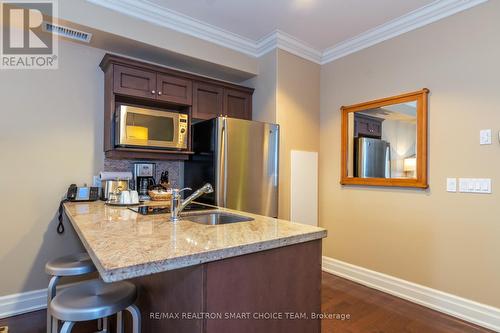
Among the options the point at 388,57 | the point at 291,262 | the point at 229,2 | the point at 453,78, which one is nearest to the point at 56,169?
the point at 229,2

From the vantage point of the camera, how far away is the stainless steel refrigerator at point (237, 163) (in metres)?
2.62

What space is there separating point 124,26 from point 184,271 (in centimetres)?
234

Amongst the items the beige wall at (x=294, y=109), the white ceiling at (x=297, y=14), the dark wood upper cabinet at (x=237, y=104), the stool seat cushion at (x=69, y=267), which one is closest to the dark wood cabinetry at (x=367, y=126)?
the beige wall at (x=294, y=109)

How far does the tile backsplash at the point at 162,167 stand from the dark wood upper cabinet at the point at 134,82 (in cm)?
72

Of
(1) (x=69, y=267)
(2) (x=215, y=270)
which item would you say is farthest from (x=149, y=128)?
(2) (x=215, y=270)

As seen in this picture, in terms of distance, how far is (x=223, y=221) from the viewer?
1991 mm

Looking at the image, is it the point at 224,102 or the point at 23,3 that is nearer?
the point at 23,3

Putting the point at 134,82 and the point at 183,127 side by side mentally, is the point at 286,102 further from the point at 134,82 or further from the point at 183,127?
the point at 134,82

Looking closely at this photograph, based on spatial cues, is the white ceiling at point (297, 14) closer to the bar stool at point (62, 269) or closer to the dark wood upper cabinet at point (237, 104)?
→ the dark wood upper cabinet at point (237, 104)

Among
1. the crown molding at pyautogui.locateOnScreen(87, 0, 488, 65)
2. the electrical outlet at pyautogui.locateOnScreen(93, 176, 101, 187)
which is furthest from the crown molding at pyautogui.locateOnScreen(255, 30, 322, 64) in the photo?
the electrical outlet at pyautogui.locateOnScreen(93, 176, 101, 187)

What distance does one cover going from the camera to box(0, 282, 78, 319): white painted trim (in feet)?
7.46

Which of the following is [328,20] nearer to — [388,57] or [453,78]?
[388,57]

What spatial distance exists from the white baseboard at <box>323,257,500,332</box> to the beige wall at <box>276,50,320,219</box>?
36.8 inches

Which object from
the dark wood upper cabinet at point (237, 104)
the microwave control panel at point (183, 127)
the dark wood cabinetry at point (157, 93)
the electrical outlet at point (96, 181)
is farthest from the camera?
the dark wood upper cabinet at point (237, 104)
